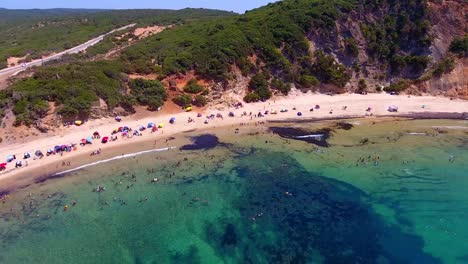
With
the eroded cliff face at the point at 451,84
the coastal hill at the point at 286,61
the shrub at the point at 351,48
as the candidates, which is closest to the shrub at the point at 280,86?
the coastal hill at the point at 286,61

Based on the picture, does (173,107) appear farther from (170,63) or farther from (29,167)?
(29,167)

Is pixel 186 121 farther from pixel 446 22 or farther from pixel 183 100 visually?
pixel 446 22

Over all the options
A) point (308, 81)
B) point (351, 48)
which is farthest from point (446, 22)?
point (308, 81)

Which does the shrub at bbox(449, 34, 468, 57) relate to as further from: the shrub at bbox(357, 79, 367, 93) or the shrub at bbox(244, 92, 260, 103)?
the shrub at bbox(244, 92, 260, 103)

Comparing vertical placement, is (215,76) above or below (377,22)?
below

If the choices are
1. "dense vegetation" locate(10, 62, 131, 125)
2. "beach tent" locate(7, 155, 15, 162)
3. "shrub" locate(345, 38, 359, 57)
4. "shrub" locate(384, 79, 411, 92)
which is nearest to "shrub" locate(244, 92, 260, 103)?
"dense vegetation" locate(10, 62, 131, 125)

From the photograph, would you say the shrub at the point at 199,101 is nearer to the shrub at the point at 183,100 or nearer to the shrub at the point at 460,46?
the shrub at the point at 183,100

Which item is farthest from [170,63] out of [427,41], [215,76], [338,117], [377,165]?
[427,41]
